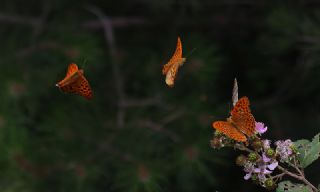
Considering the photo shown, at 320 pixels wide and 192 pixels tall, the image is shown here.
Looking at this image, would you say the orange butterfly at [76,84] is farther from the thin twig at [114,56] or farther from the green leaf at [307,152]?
the thin twig at [114,56]

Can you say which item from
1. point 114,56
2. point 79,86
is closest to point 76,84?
point 79,86

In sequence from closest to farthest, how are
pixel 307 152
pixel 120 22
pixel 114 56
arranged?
pixel 307 152
pixel 114 56
pixel 120 22

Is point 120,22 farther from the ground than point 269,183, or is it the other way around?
point 120,22

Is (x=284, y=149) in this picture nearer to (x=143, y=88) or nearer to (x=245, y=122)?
(x=245, y=122)

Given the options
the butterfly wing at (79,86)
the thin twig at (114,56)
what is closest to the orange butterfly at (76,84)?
the butterfly wing at (79,86)

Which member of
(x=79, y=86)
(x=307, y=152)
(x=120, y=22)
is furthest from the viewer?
(x=120, y=22)

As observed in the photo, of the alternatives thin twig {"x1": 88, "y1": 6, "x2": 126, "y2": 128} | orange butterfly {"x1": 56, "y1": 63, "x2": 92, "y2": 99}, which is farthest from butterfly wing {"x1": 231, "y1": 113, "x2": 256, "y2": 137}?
thin twig {"x1": 88, "y1": 6, "x2": 126, "y2": 128}

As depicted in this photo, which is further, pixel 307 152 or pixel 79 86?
pixel 307 152
